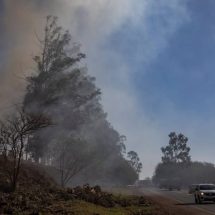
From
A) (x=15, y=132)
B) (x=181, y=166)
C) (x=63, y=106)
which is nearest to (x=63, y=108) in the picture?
(x=63, y=106)

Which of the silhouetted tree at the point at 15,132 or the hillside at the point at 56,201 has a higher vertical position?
the silhouetted tree at the point at 15,132

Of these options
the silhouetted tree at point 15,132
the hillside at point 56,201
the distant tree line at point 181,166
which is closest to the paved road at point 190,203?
the hillside at point 56,201

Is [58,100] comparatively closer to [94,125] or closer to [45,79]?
[45,79]

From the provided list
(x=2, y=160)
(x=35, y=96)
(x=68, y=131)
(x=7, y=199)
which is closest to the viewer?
(x=7, y=199)

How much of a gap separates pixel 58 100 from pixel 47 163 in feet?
56.4

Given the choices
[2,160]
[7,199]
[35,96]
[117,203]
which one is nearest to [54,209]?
[7,199]

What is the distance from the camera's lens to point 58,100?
47.9m

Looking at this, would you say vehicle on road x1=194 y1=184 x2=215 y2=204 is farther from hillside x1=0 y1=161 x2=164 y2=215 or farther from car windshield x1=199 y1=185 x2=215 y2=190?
hillside x1=0 y1=161 x2=164 y2=215

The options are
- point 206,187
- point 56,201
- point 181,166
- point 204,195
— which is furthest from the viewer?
point 181,166

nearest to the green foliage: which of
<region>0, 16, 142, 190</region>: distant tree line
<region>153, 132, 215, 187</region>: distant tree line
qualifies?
<region>0, 16, 142, 190</region>: distant tree line

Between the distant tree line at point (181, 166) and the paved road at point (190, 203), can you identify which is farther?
the distant tree line at point (181, 166)

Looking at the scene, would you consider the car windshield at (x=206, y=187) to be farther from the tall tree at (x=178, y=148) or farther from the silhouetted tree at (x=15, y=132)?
the tall tree at (x=178, y=148)

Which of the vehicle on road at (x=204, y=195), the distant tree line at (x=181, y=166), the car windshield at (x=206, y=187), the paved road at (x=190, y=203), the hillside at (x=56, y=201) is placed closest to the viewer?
the hillside at (x=56, y=201)

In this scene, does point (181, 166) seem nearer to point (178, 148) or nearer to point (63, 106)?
point (178, 148)
